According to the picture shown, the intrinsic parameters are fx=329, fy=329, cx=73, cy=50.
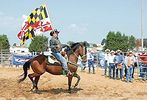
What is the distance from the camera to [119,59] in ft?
58.3

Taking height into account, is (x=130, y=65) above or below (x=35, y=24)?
below

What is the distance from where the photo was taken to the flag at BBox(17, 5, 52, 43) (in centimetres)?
1628

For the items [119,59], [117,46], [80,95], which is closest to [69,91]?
[80,95]

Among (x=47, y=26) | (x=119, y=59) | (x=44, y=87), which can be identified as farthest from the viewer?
(x=119, y=59)

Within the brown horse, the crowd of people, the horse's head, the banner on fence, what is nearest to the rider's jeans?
the brown horse

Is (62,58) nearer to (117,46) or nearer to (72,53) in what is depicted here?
(72,53)

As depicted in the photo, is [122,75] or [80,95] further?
[122,75]

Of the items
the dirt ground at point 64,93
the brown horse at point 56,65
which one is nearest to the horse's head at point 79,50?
the brown horse at point 56,65

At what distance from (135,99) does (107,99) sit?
945 millimetres

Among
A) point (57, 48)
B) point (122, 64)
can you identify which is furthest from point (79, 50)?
point (122, 64)

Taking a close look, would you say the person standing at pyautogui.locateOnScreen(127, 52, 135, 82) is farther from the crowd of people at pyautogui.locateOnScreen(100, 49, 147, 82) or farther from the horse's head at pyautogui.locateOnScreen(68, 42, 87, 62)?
the horse's head at pyautogui.locateOnScreen(68, 42, 87, 62)

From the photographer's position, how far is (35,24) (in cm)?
1738

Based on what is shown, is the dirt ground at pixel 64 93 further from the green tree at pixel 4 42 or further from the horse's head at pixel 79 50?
the green tree at pixel 4 42

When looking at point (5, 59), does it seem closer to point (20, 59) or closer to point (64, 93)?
point (20, 59)
